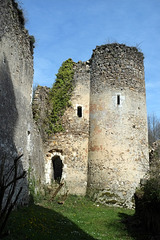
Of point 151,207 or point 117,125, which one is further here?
point 117,125

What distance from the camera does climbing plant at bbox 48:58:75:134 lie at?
48.8 ft

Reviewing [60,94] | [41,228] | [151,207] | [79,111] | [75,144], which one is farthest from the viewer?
[60,94]

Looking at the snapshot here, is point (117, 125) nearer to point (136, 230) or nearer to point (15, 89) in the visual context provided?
point (15, 89)

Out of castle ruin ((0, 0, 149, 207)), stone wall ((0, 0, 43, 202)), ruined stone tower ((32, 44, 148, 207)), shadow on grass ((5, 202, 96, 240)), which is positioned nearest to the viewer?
shadow on grass ((5, 202, 96, 240))

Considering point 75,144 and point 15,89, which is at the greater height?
point 15,89

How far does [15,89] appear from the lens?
31.1 feet

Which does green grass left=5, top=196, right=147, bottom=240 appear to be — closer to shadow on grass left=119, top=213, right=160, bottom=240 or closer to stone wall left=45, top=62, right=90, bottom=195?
shadow on grass left=119, top=213, right=160, bottom=240

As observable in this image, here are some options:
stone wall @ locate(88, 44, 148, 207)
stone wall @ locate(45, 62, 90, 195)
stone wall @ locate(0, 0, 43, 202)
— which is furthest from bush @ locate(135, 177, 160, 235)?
stone wall @ locate(45, 62, 90, 195)

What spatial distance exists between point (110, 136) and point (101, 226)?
5.90 meters

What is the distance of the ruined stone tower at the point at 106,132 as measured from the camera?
43.0 feet

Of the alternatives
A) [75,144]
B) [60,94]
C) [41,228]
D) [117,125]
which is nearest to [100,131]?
[117,125]

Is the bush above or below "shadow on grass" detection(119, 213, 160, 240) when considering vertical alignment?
above

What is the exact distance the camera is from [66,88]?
1544 centimetres

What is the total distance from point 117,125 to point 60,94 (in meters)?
4.06
